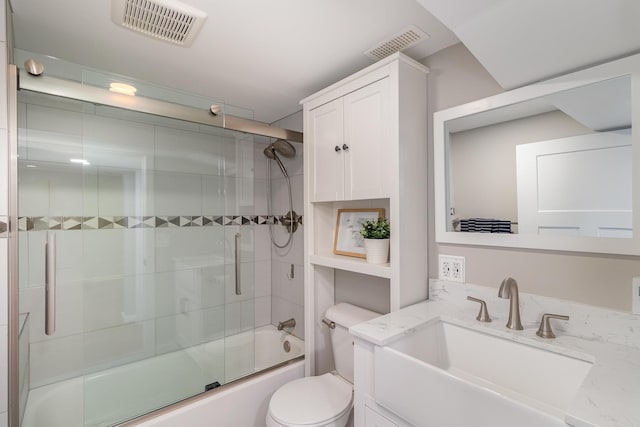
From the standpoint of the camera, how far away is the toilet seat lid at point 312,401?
1387 mm

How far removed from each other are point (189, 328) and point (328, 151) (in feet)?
4.64

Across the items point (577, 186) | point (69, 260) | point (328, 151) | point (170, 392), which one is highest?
point (328, 151)

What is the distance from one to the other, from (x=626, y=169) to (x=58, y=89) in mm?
2290

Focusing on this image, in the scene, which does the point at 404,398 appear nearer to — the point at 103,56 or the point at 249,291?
the point at 249,291

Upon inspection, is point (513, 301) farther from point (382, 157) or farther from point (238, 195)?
point (238, 195)

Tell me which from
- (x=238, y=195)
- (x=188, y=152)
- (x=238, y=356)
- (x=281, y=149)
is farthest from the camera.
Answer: (x=281, y=149)

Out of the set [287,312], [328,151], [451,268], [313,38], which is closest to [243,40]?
[313,38]

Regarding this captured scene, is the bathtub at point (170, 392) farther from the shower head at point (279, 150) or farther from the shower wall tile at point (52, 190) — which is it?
the shower head at point (279, 150)

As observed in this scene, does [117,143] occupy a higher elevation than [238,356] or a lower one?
higher

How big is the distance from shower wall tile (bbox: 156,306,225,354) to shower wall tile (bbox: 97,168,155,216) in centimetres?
68

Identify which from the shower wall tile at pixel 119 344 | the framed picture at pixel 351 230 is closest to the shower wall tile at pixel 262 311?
the shower wall tile at pixel 119 344

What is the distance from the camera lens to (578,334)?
1.14 metres

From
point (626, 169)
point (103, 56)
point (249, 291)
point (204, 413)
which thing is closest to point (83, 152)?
point (103, 56)

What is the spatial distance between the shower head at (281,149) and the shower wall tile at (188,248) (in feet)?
2.83
